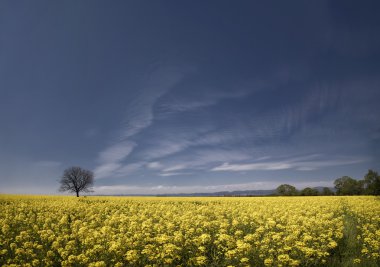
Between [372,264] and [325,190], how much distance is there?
83705 millimetres

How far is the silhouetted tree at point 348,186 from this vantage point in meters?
86.2

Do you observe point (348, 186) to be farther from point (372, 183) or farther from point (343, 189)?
point (372, 183)

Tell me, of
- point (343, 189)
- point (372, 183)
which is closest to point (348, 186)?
point (343, 189)

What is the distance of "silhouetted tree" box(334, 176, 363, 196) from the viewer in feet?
283

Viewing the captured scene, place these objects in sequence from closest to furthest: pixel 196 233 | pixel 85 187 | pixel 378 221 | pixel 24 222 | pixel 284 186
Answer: pixel 196 233
pixel 24 222
pixel 378 221
pixel 85 187
pixel 284 186

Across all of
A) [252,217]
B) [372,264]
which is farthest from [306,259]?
[252,217]

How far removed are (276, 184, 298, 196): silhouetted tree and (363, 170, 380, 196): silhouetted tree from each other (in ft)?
65.0

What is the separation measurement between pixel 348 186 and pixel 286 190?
65.1ft

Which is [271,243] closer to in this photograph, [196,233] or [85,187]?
[196,233]

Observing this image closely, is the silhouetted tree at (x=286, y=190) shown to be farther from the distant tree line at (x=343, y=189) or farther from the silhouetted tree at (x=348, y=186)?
the silhouetted tree at (x=348, y=186)

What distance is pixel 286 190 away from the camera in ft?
299

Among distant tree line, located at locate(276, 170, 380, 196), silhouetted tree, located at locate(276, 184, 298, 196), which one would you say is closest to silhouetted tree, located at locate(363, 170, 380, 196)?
distant tree line, located at locate(276, 170, 380, 196)

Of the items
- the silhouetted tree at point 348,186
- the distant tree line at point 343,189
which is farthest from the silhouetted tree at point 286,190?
the silhouetted tree at point 348,186

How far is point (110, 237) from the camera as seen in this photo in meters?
10.0
